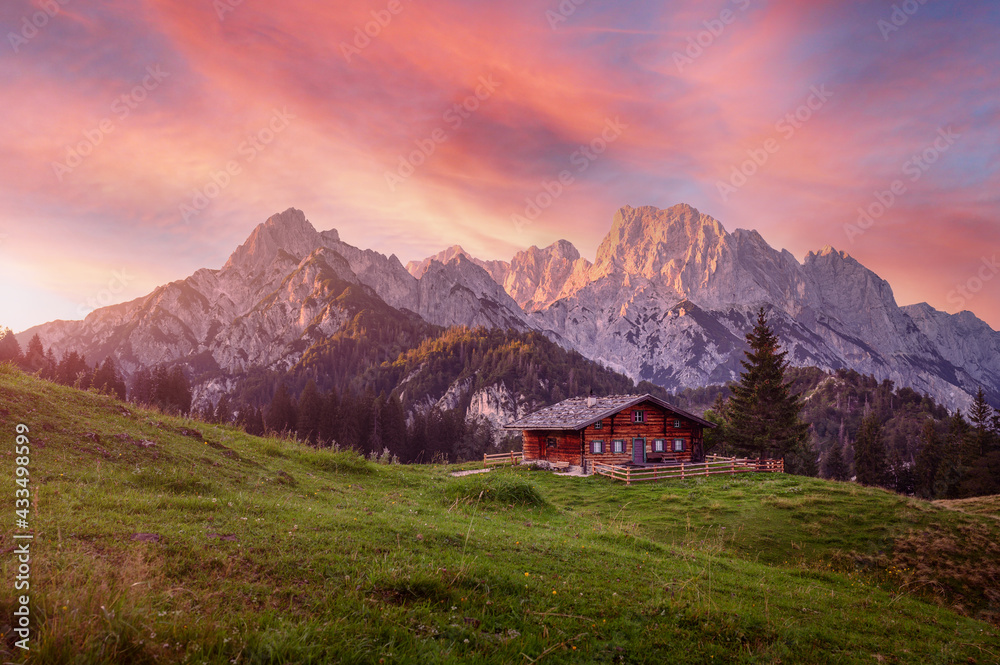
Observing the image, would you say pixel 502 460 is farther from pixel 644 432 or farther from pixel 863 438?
pixel 863 438

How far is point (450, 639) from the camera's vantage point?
5586 millimetres

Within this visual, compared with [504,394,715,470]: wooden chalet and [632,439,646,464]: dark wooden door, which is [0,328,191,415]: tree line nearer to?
[504,394,715,470]: wooden chalet

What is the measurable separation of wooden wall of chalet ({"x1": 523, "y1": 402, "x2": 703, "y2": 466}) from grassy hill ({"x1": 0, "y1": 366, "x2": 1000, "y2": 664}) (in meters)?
25.5

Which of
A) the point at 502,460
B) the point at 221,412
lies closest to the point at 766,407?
the point at 502,460

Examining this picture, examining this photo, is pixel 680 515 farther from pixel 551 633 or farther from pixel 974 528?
pixel 551 633

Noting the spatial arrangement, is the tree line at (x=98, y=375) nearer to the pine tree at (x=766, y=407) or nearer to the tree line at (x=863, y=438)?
the tree line at (x=863, y=438)

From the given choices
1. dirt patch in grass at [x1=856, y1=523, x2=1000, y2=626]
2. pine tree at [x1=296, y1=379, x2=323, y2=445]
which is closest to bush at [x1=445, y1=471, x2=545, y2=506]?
dirt patch in grass at [x1=856, y1=523, x2=1000, y2=626]

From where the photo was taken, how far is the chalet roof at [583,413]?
43875 mm

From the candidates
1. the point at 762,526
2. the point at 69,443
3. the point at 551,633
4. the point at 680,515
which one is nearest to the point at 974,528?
the point at 762,526

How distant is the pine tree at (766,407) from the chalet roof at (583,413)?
934 cm

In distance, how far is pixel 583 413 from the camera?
1833 inches

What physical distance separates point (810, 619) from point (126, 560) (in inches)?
459

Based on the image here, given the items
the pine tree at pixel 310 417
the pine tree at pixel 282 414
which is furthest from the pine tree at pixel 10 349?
the pine tree at pixel 310 417

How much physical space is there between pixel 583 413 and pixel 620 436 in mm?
4310
